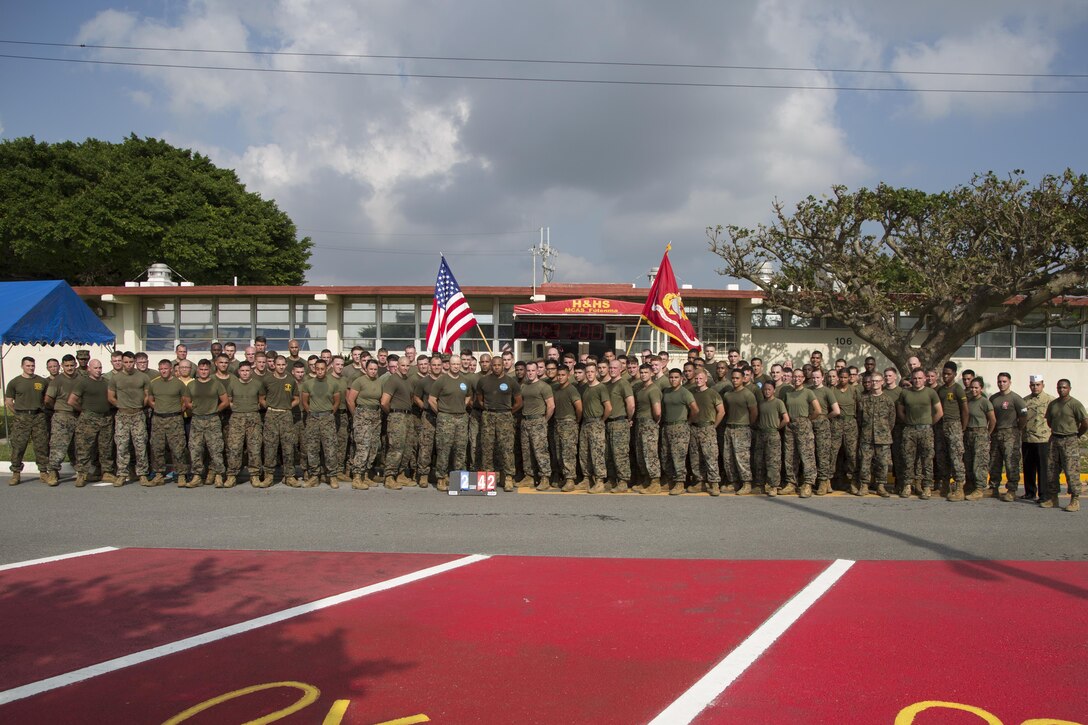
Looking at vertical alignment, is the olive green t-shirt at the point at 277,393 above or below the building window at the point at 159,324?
below

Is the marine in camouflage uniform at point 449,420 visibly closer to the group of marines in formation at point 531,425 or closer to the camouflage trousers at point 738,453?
the group of marines in formation at point 531,425

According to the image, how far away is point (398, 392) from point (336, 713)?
24.4ft

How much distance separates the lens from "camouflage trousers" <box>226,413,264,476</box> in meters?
11.0

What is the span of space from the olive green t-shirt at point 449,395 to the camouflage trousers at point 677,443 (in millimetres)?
2993

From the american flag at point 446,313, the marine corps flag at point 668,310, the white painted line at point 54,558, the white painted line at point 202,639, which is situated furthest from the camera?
the american flag at point 446,313

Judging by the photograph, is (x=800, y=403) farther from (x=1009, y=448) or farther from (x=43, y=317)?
(x=43, y=317)

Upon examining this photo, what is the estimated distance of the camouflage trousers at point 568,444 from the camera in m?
11.1

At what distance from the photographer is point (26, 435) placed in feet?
37.1

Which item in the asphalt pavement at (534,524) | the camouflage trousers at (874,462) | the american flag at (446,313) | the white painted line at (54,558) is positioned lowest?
the asphalt pavement at (534,524)

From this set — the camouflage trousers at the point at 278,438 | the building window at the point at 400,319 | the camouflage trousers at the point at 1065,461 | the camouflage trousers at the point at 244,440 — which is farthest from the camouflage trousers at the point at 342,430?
the building window at the point at 400,319

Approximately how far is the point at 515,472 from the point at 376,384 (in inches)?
95.3

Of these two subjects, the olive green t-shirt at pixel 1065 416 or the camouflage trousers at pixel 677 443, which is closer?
the olive green t-shirt at pixel 1065 416

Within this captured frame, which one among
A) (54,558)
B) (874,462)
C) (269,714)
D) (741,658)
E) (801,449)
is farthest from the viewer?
(874,462)

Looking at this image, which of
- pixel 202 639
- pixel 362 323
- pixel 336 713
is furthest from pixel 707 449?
pixel 362 323
